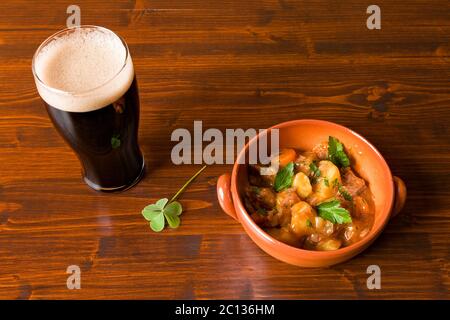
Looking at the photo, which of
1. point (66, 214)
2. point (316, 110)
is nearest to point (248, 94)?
point (316, 110)

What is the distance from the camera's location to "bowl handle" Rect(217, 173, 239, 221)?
102 centimetres

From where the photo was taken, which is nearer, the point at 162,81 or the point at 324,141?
the point at 324,141

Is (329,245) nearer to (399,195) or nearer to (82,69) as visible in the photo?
(399,195)

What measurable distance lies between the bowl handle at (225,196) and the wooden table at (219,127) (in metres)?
0.06

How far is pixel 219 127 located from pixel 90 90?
0.35m

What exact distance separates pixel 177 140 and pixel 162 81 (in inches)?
6.6

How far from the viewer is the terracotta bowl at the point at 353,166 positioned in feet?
3.11

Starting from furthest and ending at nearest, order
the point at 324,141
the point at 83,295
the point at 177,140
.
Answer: the point at 177,140 → the point at 324,141 → the point at 83,295

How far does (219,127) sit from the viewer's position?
1212 mm

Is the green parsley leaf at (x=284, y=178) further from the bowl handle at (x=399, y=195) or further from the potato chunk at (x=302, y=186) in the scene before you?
the bowl handle at (x=399, y=195)

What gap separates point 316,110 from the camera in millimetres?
1242

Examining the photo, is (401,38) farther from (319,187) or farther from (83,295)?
(83,295)

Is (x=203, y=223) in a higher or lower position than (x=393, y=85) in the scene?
lower

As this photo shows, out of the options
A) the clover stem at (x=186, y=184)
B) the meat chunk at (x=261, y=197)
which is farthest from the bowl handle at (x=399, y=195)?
the clover stem at (x=186, y=184)
